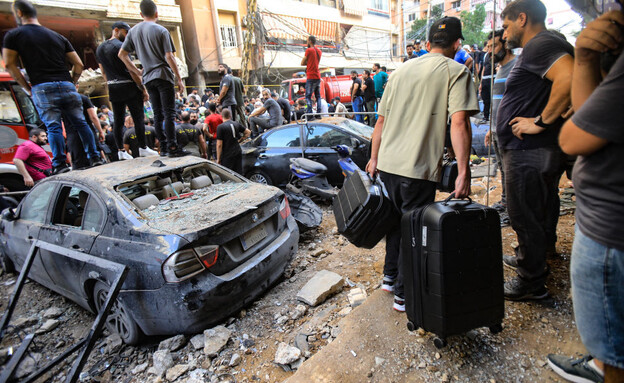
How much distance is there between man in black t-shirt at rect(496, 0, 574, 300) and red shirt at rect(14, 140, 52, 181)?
23.9ft

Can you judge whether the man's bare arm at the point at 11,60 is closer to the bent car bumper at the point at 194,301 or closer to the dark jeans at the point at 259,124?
the bent car bumper at the point at 194,301

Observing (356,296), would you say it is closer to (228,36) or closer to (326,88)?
(326,88)

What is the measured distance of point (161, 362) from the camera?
2693 millimetres

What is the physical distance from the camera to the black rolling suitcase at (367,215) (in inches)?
90.8

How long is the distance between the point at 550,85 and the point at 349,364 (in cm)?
229

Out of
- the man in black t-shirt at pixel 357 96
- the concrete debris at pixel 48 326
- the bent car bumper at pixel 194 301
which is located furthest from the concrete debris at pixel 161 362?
the man in black t-shirt at pixel 357 96

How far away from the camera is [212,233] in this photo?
2.82 m

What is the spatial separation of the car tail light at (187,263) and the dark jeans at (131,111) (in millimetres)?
3442

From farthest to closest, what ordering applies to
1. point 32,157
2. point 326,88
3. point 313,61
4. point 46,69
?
point 326,88, point 313,61, point 32,157, point 46,69

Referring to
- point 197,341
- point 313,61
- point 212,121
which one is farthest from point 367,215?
point 313,61

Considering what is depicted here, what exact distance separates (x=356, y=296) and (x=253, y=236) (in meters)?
1.15

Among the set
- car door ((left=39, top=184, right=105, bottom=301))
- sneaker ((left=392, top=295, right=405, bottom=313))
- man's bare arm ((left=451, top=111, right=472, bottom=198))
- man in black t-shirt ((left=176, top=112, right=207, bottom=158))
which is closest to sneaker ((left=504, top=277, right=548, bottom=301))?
sneaker ((left=392, top=295, right=405, bottom=313))

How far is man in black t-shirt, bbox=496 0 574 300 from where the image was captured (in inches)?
84.4

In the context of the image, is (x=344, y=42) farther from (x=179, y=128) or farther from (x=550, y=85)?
(x=550, y=85)
